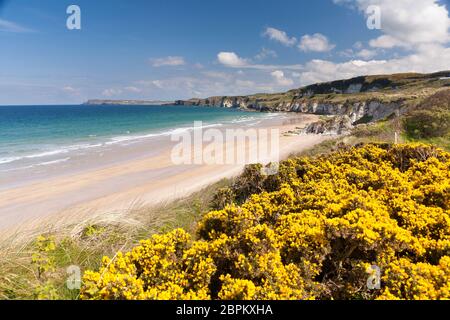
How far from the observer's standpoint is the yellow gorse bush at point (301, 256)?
10.2 feet

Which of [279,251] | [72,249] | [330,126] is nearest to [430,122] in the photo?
[279,251]

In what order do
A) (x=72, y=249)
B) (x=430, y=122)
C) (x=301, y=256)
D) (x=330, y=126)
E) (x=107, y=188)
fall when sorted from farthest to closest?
(x=330, y=126)
(x=107, y=188)
(x=430, y=122)
(x=72, y=249)
(x=301, y=256)

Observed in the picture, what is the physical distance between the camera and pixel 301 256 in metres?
3.76

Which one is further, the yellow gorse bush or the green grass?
the green grass

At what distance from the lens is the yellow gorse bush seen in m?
3.12

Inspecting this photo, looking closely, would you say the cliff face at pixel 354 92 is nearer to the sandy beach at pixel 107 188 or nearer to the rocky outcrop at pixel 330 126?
the rocky outcrop at pixel 330 126

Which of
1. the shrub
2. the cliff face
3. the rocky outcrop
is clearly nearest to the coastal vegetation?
the shrub

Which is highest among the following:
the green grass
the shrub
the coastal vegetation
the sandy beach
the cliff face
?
the cliff face

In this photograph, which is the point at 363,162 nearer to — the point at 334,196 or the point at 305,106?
the point at 334,196

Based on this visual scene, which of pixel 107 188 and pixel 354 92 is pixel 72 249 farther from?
pixel 354 92

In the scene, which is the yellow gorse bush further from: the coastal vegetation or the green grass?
the green grass
